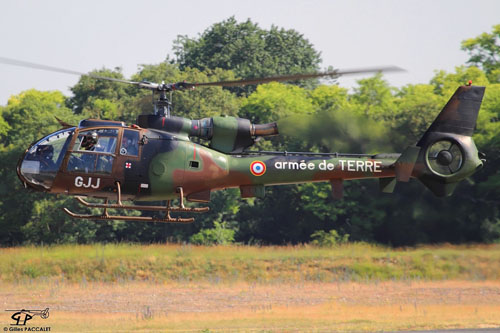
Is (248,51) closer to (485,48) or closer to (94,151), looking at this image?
(485,48)

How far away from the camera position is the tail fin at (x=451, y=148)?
22266 millimetres

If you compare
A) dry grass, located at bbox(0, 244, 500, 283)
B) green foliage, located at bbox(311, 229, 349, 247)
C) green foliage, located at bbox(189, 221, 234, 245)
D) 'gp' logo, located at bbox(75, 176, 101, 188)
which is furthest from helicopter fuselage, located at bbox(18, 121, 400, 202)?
green foliage, located at bbox(189, 221, 234, 245)

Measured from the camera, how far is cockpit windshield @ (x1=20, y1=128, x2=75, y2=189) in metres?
19.6

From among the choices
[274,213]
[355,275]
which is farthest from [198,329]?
[274,213]

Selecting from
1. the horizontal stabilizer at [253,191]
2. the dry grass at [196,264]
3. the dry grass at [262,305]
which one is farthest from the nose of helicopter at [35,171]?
the dry grass at [196,264]

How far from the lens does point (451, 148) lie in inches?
886

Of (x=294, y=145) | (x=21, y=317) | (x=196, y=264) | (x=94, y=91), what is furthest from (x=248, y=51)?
(x=21, y=317)

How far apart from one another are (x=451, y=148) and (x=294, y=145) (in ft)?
28.1

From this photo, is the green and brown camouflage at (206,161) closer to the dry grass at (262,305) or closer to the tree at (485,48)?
the dry grass at (262,305)

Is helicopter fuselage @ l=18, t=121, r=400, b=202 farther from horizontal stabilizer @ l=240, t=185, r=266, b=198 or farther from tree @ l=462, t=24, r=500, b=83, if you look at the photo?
tree @ l=462, t=24, r=500, b=83

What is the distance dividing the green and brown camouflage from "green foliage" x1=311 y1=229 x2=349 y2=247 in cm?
2285

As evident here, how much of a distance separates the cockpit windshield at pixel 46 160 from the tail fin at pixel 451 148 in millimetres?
9643

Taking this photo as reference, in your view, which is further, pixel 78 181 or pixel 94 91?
pixel 94 91

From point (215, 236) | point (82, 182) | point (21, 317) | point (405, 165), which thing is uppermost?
point (405, 165)
